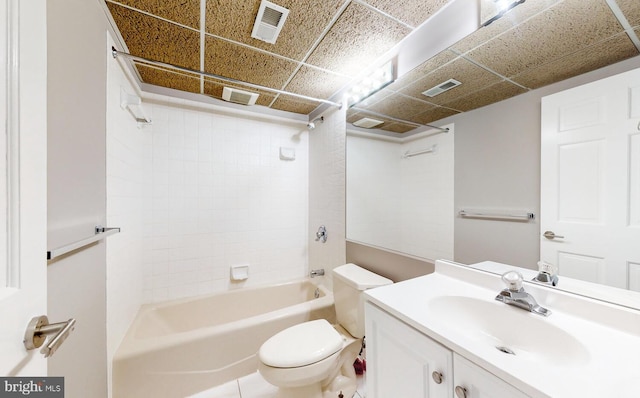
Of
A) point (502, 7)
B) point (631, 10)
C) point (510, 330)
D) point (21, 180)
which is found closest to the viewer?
point (21, 180)

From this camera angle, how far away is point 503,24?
0.97m

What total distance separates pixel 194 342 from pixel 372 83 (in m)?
2.12

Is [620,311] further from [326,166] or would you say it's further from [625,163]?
[326,166]

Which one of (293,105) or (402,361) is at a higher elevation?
(293,105)

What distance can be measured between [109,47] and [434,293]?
2065 millimetres

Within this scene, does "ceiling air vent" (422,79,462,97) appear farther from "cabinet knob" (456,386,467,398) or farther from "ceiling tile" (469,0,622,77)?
"cabinet knob" (456,386,467,398)

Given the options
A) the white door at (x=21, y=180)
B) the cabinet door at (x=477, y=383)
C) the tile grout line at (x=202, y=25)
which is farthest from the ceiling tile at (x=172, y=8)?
→ the cabinet door at (x=477, y=383)

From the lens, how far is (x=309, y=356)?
3.77ft

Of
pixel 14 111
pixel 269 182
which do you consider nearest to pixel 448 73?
pixel 14 111

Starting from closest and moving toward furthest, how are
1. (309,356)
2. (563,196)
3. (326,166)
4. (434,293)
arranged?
(563,196) → (434,293) → (309,356) → (326,166)

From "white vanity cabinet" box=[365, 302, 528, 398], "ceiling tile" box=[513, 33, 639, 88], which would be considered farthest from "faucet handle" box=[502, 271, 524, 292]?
"ceiling tile" box=[513, 33, 639, 88]

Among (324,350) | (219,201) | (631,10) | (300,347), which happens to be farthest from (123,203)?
(631,10)

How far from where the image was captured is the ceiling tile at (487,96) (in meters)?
0.98

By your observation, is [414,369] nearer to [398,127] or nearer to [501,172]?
[501,172]
